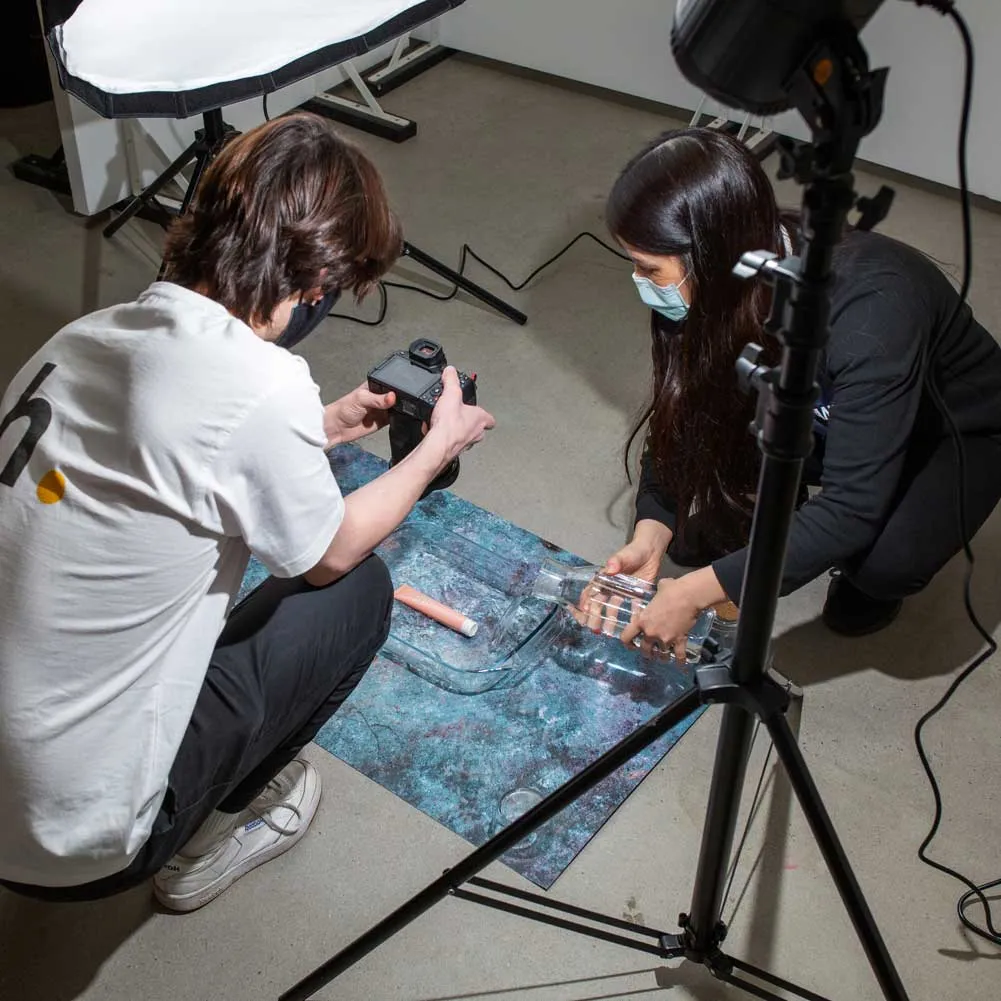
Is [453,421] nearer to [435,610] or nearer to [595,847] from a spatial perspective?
[435,610]

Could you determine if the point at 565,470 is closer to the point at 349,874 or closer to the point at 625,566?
the point at 625,566

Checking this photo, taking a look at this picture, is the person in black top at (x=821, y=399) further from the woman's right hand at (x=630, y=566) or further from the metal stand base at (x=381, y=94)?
the metal stand base at (x=381, y=94)

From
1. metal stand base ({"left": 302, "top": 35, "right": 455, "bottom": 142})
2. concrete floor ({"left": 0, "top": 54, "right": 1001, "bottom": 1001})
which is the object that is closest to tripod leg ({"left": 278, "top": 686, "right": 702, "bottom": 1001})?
concrete floor ({"left": 0, "top": 54, "right": 1001, "bottom": 1001})

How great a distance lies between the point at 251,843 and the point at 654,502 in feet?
2.58

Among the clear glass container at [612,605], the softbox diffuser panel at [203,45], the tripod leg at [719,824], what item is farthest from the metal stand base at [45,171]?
the tripod leg at [719,824]

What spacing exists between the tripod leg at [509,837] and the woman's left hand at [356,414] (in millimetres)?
627

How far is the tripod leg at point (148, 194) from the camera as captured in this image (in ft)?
8.27

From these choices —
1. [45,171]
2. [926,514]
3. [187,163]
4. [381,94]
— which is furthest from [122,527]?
[381,94]

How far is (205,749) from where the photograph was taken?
1.21 metres

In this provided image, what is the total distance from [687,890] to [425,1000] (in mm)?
363

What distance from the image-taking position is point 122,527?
103cm

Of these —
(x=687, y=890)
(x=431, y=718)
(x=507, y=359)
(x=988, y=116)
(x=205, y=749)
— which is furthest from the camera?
(x=988, y=116)

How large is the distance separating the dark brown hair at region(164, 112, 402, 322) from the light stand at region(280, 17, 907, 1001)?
0.50 meters

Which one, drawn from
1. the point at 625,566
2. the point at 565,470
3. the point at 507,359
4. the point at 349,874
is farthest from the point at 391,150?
the point at 349,874
